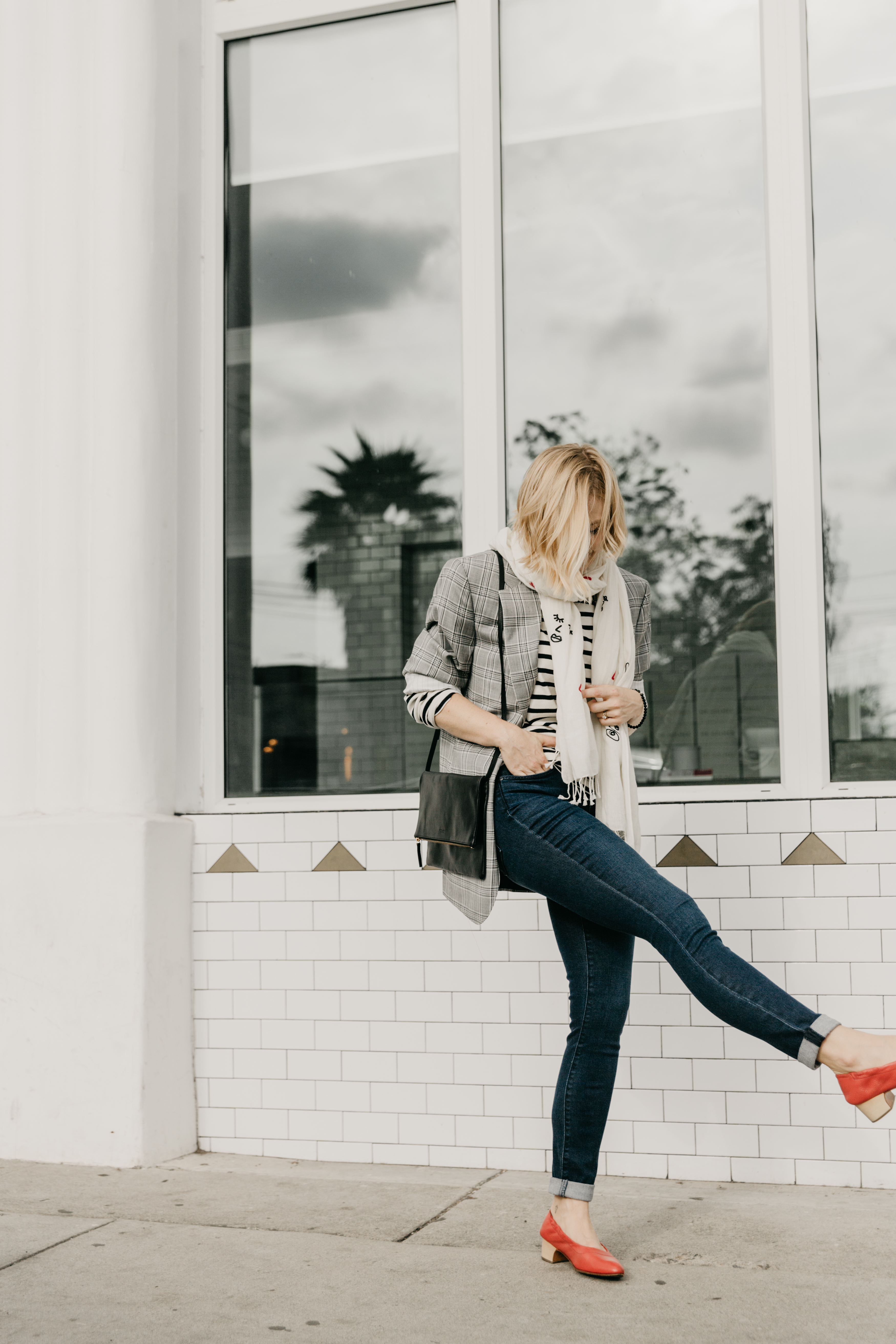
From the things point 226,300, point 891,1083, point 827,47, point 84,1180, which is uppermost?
point 827,47

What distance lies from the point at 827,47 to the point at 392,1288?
12.6 ft

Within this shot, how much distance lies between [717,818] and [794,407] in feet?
4.29

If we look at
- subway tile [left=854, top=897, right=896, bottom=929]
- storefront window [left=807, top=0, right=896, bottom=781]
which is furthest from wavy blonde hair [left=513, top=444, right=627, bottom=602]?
subway tile [left=854, top=897, right=896, bottom=929]

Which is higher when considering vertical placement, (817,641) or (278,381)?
(278,381)

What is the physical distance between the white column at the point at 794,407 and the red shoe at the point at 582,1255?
1585 mm

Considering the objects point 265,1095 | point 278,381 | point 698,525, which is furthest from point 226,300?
point 265,1095

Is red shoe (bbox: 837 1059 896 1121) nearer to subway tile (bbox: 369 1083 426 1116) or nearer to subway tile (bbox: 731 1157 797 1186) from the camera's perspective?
subway tile (bbox: 731 1157 797 1186)

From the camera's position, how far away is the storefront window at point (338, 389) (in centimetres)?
462

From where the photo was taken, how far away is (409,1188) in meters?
3.87

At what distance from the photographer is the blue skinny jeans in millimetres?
2820

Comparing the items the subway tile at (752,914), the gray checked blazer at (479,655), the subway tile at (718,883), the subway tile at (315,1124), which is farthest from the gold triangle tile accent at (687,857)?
the subway tile at (315,1124)

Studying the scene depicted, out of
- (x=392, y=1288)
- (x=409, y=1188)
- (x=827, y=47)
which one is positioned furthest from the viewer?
(x=827, y=47)

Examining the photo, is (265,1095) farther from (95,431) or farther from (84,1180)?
(95,431)

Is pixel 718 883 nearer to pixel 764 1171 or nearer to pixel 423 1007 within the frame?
pixel 764 1171
